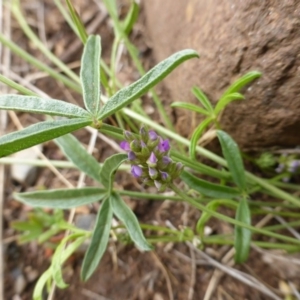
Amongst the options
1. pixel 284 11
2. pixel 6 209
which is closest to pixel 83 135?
pixel 6 209

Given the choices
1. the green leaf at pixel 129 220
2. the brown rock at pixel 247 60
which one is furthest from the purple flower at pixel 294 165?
the green leaf at pixel 129 220

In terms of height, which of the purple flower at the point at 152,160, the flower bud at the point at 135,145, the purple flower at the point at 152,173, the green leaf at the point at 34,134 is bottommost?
the purple flower at the point at 152,173

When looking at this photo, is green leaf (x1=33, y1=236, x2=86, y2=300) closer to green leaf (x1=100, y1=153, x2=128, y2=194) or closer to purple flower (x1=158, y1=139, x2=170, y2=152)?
green leaf (x1=100, y1=153, x2=128, y2=194)

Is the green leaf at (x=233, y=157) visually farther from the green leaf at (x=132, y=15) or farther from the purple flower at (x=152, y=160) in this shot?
the green leaf at (x=132, y=15)

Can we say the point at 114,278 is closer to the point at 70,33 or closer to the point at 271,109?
the point at 271,109

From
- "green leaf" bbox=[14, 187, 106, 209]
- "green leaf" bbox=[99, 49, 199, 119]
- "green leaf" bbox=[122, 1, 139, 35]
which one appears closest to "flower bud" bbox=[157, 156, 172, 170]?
"green leaf" bbox=[99, 49, 199, 119]

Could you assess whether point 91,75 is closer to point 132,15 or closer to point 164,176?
point 164,176
